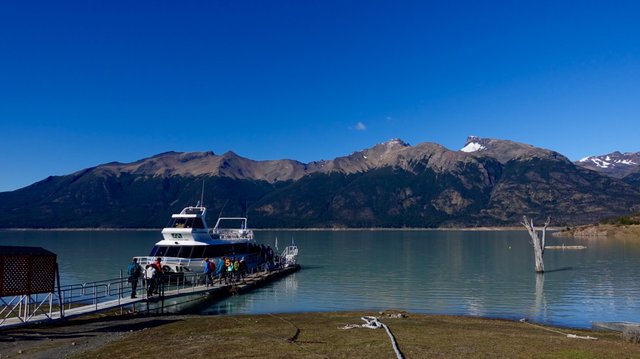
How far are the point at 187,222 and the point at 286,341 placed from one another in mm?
37767

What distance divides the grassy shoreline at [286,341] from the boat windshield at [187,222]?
28632 mm

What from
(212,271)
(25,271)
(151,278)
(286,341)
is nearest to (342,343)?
(286,341)

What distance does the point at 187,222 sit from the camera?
54906mm

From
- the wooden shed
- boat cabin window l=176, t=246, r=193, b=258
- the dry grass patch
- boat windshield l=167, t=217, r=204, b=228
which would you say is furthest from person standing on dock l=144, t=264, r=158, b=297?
boat windshield l=167, t=217, r=204, b=228

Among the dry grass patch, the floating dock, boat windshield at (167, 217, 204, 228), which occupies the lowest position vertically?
the floating dock

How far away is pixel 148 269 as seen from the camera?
115ft

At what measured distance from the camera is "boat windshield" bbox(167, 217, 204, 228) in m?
54.8

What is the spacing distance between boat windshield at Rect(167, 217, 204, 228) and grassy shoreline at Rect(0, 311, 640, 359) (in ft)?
93.9

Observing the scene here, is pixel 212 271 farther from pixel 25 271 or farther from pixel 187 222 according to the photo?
pixel 25 271

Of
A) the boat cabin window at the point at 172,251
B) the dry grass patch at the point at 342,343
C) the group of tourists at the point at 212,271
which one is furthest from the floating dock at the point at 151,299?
the dry grass patch at the point at 342,343

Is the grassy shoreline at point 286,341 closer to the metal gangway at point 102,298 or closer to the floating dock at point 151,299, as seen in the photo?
the floating dock at point 151,299

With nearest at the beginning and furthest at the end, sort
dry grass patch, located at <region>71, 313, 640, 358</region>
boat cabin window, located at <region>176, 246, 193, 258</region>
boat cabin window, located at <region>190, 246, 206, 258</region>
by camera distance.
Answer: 1. dry grass patch, located at <region>71, 313, 640, 358</region>
2. boat cabin window, located at <region>176, 246, 193, 258</region>
3. boat cabin window, located at <region>190, 246, 206, 258</region>

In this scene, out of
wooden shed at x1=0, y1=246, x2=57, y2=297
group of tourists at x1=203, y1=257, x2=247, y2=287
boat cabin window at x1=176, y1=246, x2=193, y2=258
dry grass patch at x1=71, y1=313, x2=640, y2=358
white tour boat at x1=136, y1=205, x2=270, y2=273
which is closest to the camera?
dry grass patch at x1=71, y1=313, x2=640, y2=358

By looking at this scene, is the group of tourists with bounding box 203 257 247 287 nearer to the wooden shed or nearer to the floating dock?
the floating dock
